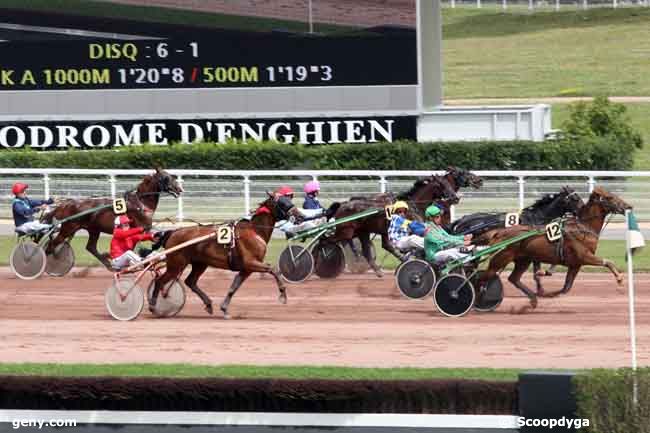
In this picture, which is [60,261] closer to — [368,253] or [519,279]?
[368,253]

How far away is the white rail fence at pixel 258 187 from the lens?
2122 cm

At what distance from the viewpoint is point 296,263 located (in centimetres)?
1764

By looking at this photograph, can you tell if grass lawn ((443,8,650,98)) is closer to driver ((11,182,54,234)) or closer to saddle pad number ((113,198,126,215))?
driver ((11,182,54,234))

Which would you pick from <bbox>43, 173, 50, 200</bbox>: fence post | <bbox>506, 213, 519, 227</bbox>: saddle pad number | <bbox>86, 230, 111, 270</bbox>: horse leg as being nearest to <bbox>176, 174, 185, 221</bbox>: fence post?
<bbox>43, 173, 50, 200</bbox>: fence post

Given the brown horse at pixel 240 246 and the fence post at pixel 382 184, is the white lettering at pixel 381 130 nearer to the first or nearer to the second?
the fence post at pixel 382 184

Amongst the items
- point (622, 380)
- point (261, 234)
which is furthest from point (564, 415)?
point (261, 234)

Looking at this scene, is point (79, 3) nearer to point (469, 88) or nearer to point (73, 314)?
point (73, 314)

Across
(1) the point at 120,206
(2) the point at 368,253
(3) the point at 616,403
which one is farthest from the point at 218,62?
(3) the point at 616,403

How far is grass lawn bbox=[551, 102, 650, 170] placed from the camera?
102ft

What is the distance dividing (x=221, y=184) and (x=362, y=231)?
15.0 feet

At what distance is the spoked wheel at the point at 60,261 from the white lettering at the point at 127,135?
6.68 m

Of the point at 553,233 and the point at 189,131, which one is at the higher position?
the point at 189,131

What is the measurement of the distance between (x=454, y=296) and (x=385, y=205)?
2638 millimetres

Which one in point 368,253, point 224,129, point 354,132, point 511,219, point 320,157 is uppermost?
point 224,129
